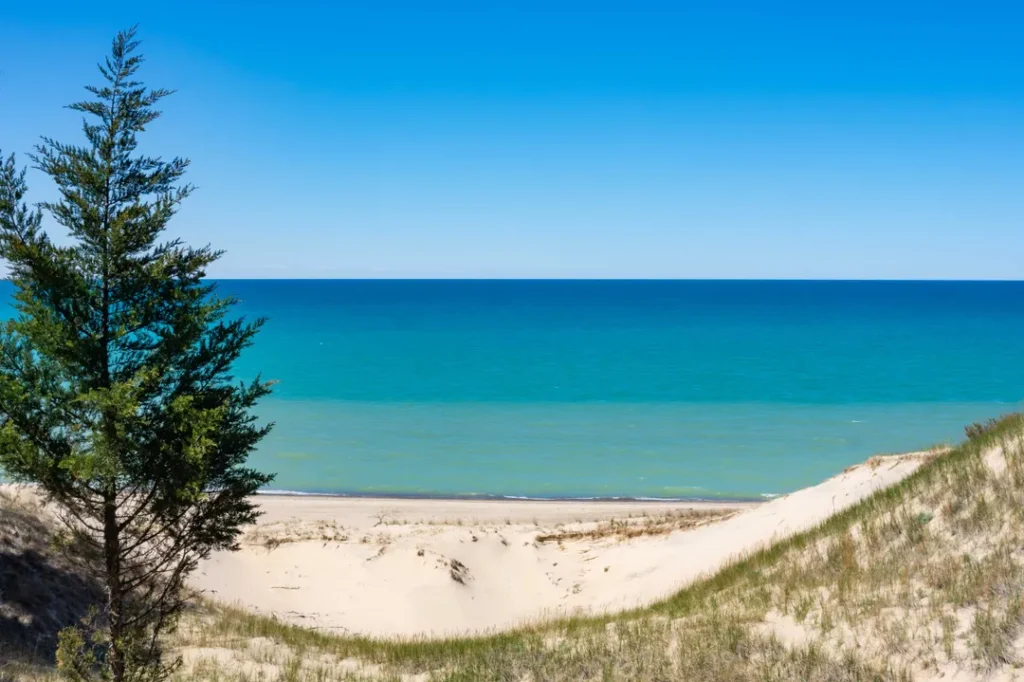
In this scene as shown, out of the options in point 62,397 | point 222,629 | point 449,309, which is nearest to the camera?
point 62,397

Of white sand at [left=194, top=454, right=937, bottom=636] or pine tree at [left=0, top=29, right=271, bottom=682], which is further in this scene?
white sand at [left=194, top=454, right=937, bottom=636]

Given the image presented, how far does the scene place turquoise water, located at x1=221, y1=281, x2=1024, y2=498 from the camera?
3275cm

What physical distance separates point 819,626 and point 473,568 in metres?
11.0

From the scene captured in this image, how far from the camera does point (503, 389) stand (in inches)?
2233

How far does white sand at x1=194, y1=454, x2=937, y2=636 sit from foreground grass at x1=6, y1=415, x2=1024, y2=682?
3.48 metres

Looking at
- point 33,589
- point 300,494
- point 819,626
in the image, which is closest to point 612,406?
point 300,494

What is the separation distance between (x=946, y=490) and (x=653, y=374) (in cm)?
5233

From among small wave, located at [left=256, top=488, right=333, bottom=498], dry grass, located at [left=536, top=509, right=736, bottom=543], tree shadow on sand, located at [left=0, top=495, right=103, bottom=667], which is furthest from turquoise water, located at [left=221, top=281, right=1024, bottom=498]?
tree shadow on sand, located at [left=0, top=495, right=103, bottom=667]

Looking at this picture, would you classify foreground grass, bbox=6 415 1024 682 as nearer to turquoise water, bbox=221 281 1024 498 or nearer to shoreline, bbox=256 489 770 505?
shoreline, bbox=256 489 770 505

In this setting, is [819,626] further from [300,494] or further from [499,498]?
[300,494]

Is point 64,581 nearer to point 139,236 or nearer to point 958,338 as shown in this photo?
point 139,236

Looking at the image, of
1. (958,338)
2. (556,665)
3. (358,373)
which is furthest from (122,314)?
(958,338)

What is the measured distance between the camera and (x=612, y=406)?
49344mm

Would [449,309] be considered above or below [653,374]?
above
